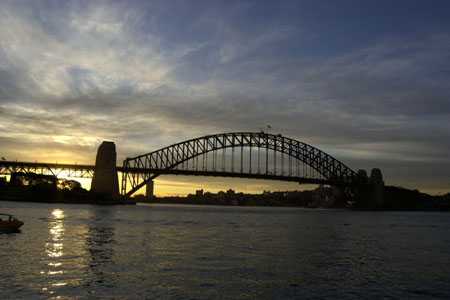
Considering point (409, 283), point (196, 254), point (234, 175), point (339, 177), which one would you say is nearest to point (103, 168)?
point (234, 175)

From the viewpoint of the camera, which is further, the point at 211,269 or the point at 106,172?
the point at 106,172

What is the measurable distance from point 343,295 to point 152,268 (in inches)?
370

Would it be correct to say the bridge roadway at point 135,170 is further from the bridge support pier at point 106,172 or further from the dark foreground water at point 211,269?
the dark foreground water at point 211,269

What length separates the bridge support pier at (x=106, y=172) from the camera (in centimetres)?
12938

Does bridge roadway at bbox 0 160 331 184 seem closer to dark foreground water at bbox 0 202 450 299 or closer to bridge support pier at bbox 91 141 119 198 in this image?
bridge support pier at bbox 91 141 119 198

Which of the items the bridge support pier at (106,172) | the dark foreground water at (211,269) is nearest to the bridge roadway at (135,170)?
the bridge support pier at (106,172)

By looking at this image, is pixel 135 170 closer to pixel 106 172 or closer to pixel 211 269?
pixel 106 172

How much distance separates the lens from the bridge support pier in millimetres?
129375

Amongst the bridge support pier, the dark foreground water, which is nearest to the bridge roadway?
the bridge support pier

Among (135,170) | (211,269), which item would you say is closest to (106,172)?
(135,170)

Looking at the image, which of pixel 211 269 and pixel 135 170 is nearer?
pixel 211 269

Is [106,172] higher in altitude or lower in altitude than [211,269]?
higher

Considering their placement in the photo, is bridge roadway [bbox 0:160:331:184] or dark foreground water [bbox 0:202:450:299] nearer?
dark foreground water [bbox 0:202:450:299]

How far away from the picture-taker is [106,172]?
429 feet
